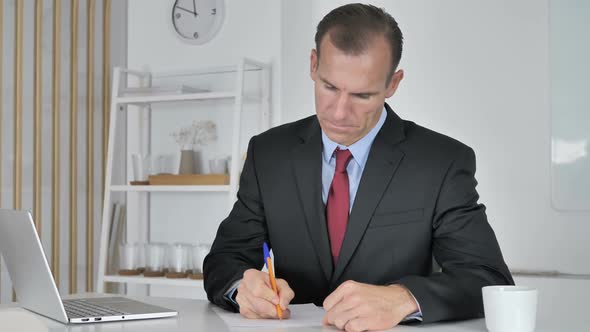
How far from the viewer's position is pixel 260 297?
5.17 ft

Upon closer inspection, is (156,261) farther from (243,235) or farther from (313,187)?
(313,187)

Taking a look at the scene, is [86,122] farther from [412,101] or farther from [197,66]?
[412,101]

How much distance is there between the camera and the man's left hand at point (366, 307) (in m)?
1.44

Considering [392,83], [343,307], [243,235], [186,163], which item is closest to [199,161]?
[186,163]

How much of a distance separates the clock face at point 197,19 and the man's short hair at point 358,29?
2.28 m

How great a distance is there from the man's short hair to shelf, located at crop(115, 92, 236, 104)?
195 cm

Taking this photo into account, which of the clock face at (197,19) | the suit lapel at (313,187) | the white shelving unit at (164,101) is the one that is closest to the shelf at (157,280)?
the white shelving unit at (164,101)

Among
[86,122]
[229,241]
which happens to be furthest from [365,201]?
[86,122]

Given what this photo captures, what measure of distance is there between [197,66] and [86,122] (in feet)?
2.11

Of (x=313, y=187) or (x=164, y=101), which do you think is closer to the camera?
(x=313, y=187)

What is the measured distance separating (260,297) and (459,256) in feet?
1.53

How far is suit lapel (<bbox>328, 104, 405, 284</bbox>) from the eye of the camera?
1.85 m

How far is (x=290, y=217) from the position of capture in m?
1.96

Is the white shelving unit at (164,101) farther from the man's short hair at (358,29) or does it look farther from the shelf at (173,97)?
the man's short hair at (358,29)
